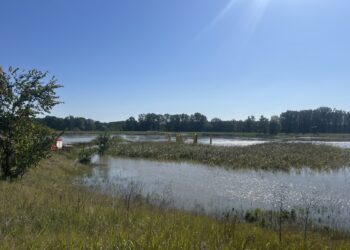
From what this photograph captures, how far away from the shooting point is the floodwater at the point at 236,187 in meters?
14.6

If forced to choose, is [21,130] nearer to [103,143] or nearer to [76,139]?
[103,143]

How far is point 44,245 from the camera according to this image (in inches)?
222

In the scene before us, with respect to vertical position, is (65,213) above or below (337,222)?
above

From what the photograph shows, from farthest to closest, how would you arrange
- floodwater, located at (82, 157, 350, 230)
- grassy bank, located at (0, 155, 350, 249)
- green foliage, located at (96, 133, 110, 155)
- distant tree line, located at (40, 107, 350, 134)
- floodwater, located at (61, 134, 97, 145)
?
distant tree line, located at (40, 107, 350, 134), floodwater, located at (61, 134, 97, 145), green foliage, located at (96, 133, 110, 155), floodwater, located at (82, 157, 350, 230), grassy bank, located at (0, 155, 350, 249)

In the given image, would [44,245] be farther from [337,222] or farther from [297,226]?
[337,222]

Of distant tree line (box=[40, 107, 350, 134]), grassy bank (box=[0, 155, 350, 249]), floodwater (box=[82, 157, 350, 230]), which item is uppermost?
distant tree line (box=[40, 107, 350, 134])

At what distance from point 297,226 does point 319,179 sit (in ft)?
39.0

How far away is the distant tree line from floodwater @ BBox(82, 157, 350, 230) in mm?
124939

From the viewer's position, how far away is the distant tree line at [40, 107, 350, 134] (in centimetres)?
15812

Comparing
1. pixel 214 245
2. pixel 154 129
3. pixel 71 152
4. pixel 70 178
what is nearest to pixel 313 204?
pixel 214 245

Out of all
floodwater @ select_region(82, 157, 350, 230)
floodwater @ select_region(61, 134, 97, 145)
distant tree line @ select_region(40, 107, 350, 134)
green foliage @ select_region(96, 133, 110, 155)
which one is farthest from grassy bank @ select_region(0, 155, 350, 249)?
distant tree line @ select_region(40, 107, 350, 134)

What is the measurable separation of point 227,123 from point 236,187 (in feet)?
506

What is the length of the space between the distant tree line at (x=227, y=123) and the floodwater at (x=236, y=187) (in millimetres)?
124939

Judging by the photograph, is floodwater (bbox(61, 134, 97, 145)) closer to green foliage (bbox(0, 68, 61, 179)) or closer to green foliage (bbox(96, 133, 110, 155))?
green foliage (bbox(96, 133, 110, 155))
